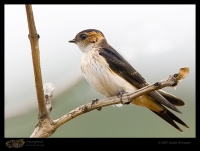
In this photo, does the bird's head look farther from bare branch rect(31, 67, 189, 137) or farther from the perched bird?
bare branch rect(31, 67, 189, 137)

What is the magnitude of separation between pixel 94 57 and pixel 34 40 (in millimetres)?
1112

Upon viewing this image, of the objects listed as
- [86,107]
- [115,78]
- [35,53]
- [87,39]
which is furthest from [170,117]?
[35,53]

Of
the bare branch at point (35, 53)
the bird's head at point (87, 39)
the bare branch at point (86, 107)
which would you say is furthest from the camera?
the bird's head at point (87, 39)

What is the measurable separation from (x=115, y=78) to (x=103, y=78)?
98 mm

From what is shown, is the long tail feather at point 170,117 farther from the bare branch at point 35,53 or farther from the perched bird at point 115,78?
the bare branch at point 35,53

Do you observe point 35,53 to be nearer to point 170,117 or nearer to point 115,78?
point 115,78

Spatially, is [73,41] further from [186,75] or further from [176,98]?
[186,75]

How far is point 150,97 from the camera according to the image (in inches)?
114

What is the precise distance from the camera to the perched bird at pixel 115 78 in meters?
2.80

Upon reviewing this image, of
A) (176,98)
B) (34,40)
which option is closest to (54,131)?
(34,40)

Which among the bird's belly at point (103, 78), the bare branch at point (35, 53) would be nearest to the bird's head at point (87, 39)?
the bird's belly at point (103, 78)

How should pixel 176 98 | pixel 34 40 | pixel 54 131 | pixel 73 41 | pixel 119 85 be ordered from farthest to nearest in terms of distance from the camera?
pixel 73 41
pixel 119 85
pixel 176 98
pixel 54 131
pixel 34 40

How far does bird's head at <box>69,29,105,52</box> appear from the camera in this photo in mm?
3117
